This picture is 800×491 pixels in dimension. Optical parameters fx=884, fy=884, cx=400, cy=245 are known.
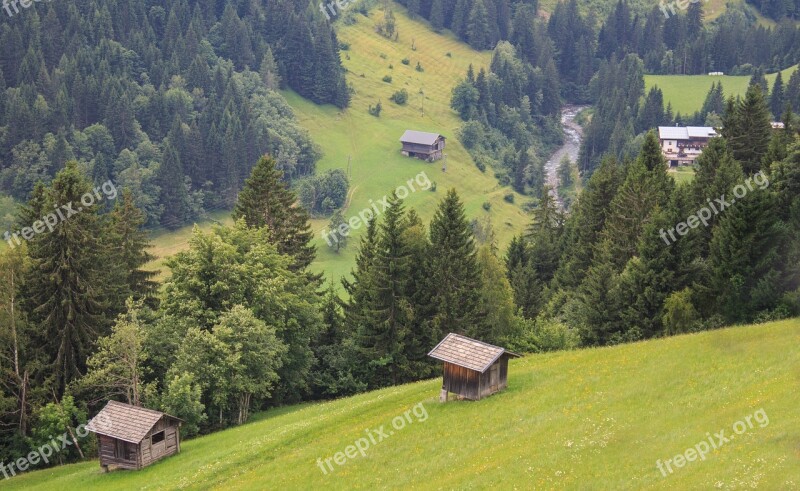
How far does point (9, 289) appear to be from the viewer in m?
65.2

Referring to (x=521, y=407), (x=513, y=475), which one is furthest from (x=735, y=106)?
(x=513, y=475)

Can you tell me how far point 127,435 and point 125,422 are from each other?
120 cm

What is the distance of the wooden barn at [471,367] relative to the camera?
169ft

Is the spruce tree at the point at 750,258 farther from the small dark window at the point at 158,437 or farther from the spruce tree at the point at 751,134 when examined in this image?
the small dark window at the point at 158,437

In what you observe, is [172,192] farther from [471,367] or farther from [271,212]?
[471,367]

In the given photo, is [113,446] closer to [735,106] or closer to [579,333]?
[579,333]

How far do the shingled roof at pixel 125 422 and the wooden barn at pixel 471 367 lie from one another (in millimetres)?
18528

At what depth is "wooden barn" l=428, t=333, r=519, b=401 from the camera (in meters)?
51.7

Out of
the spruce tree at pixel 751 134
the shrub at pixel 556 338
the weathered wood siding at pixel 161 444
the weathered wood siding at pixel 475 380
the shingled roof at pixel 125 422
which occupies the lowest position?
the shrub at pixel 556 338

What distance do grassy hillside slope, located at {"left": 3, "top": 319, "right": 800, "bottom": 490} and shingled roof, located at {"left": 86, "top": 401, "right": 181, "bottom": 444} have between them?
2444 millimetres

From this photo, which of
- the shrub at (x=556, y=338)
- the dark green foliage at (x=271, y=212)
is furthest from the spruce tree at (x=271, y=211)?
the shrub at (x=556, y=338)

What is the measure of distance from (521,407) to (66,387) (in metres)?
36.8

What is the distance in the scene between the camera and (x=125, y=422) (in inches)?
2190

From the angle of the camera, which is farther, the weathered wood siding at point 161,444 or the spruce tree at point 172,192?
the spruce tree at point 172,192
